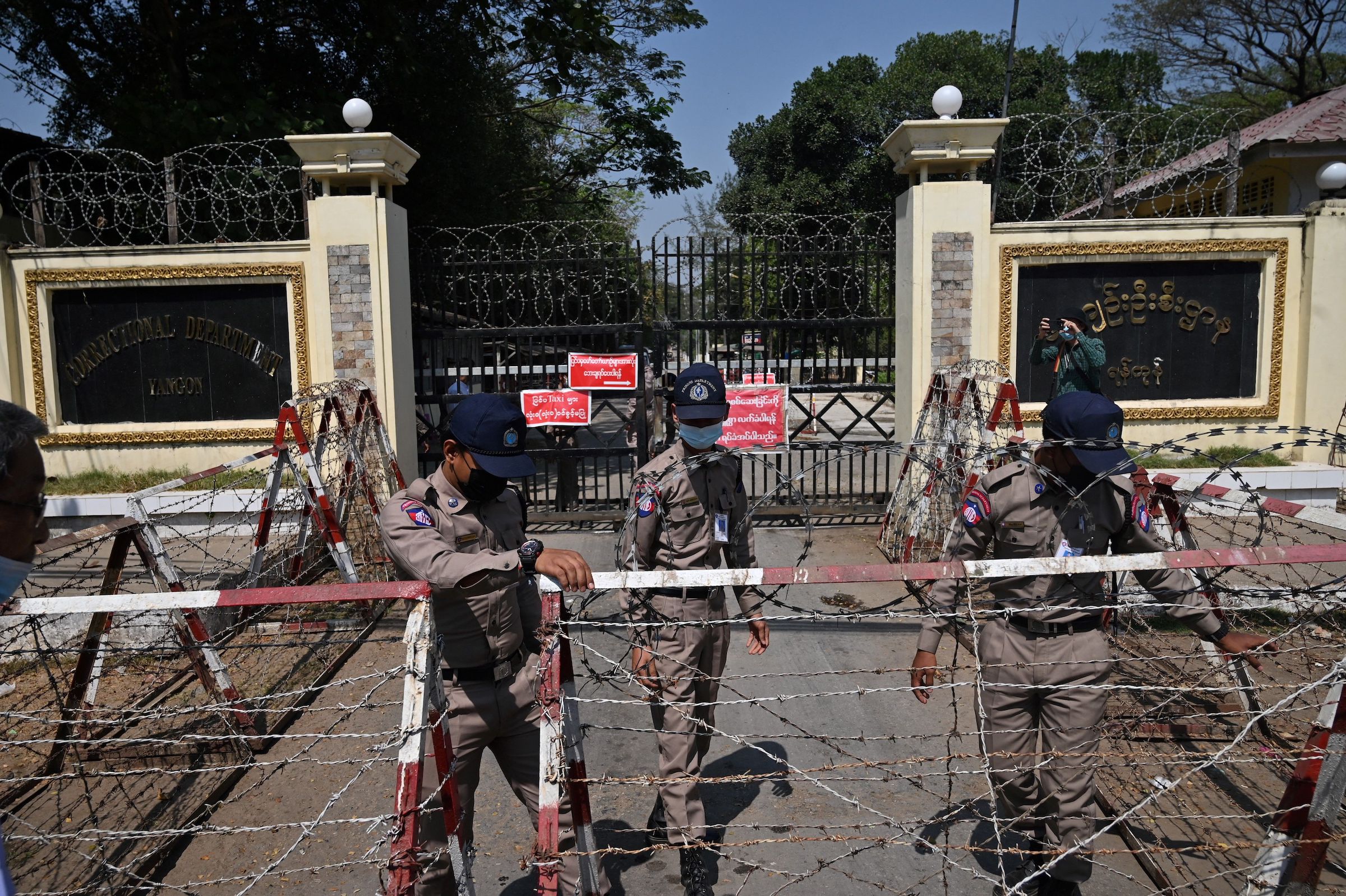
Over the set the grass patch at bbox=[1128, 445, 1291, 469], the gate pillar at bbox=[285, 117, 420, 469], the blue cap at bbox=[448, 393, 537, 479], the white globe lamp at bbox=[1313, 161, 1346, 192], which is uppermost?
the white globe lamp at bbox=[1313, 161, 1346, 192]

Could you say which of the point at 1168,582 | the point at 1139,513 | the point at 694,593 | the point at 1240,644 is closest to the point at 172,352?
the point at 694,593

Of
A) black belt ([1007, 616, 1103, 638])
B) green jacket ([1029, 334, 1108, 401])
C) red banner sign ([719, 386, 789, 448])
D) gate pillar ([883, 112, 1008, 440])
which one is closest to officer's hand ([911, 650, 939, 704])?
black belt ([1007, 616, 1103, 638])

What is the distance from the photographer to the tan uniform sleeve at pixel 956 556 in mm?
3289

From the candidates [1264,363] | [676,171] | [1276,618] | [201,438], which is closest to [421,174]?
[201,438]

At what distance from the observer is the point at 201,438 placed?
27.9 ft

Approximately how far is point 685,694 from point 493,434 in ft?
4.53

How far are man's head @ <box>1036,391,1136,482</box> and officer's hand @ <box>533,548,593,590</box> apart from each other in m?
1.69

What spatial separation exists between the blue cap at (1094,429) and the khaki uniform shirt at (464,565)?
6.20ft

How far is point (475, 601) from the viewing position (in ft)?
9.75

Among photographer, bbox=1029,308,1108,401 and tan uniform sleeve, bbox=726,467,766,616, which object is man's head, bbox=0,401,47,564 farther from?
photographer, bbox=1029,308,1108,401

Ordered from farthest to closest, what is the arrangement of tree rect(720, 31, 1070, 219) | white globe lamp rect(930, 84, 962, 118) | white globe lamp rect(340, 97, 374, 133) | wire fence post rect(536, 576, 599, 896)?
tree rect(720, 31, 1070, 219) → white globe lamp rect(340, 97, 374, 133) → white globe lamp rect(930, 84, 962, 118) → wire fence post rect(536, 576, 599, 896)

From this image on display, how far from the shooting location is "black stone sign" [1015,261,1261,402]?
319 inches

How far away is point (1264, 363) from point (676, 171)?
38.1ft

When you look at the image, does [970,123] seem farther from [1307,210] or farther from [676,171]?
[676,171]
